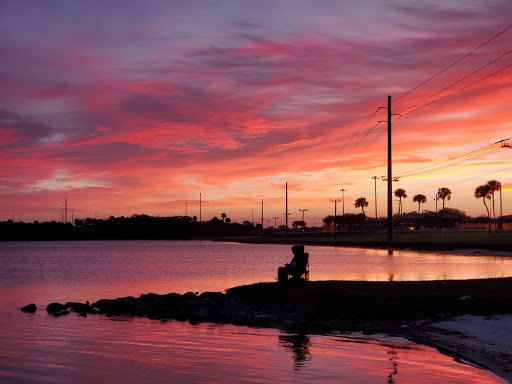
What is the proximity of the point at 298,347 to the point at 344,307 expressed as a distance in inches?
216

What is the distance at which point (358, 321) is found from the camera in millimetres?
23844

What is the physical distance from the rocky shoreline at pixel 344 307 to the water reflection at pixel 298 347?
41.6 inches

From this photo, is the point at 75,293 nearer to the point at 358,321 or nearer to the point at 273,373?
the point at 358,321

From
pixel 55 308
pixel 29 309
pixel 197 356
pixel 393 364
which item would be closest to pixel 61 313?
pixel 55 308

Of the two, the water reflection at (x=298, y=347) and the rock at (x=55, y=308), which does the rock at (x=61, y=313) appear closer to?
the rock at (x=55, y=308)

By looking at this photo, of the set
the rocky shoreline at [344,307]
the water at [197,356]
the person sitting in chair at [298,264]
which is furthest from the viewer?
the person sitting in chair at [298,264]

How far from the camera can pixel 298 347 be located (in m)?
20.5

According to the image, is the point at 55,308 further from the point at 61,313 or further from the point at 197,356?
the point at 197,356

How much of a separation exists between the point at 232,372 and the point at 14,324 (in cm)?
1571

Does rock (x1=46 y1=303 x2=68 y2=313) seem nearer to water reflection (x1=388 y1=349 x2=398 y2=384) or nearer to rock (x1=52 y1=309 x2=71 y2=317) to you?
rock (x1=52 y1=309 x2=71 y2=317)

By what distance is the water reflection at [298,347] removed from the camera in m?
18.5

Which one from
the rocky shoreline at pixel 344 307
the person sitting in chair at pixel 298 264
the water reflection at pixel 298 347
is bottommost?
the water reflection at pixel 298 347

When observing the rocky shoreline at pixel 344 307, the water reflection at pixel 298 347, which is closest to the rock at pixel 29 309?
the rocky shoreline at pixel 344 307

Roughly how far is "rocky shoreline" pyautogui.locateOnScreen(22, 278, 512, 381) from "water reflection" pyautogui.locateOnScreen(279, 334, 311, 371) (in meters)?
1.06
